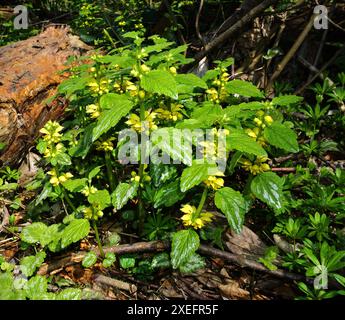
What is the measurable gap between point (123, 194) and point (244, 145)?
81cm

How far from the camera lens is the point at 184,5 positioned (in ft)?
14.4

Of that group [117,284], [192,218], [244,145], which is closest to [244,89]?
[244,145]

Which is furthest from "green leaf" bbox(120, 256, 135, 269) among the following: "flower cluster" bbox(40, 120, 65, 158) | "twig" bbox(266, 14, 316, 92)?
"twig" bbox(266, 14, 316, 92)

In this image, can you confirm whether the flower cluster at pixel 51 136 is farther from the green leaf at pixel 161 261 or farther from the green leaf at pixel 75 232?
the green leaf at pixel 161 261

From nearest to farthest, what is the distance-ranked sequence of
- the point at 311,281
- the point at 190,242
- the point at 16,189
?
the point at 190,242 → the point at 311,281 → the point at 16,189

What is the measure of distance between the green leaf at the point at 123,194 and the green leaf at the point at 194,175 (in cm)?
51

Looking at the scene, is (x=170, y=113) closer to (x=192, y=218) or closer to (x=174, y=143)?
(x=174, y=143)

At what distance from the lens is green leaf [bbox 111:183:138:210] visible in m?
1.91

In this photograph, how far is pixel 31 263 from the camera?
2076 millimetres

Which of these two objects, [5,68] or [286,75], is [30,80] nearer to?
[5,68]

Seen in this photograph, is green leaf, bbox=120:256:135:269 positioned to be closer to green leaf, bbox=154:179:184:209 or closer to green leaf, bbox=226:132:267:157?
green leaf, bbox=154:179:184:209

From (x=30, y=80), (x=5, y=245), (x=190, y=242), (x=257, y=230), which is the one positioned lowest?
(x=257, y=230)

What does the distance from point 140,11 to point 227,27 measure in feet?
5.50

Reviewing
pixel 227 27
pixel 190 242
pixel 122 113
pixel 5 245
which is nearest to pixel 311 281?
pixel 190 242
